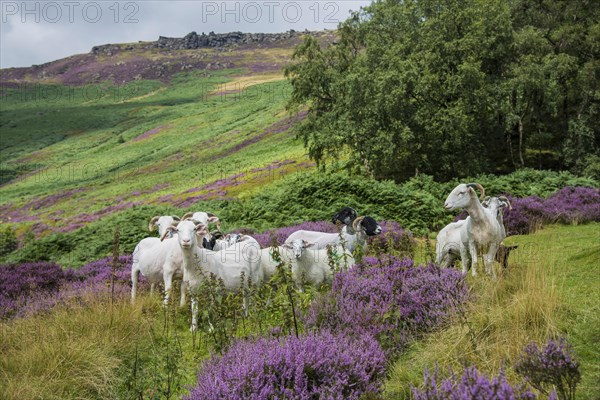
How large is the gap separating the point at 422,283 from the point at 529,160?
35006mm

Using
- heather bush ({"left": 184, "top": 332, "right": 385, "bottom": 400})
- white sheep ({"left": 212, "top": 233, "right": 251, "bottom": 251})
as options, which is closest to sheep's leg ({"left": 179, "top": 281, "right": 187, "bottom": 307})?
white sheep ({"left": 212, "top": 233, "right": 251, "bottom": 251})

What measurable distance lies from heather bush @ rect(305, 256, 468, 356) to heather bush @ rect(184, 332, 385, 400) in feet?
2.33

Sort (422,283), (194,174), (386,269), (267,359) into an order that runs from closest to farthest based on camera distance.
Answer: (267,359) < (422,283) < (386,269) < (194,174)

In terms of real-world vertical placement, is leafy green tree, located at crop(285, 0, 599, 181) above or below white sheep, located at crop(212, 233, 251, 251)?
above

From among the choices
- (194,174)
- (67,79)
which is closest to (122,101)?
(67,79)

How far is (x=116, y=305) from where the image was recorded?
8.85 metres

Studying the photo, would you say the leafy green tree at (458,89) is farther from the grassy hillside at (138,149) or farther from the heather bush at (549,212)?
the grassy hillside at (138,149)

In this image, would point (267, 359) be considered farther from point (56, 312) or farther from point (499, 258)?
point (499, 258)

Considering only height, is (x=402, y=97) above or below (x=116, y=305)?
above

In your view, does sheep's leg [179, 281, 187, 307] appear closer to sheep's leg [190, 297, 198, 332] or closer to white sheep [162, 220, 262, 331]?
white sheep [162, 220, 262, 331]

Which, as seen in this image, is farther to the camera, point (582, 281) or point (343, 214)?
point (343, 214)

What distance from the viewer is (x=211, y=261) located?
10.1 metres

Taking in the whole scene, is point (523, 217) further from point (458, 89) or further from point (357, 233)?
point (458, 89)

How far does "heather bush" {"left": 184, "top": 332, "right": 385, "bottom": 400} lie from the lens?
4809 mm
